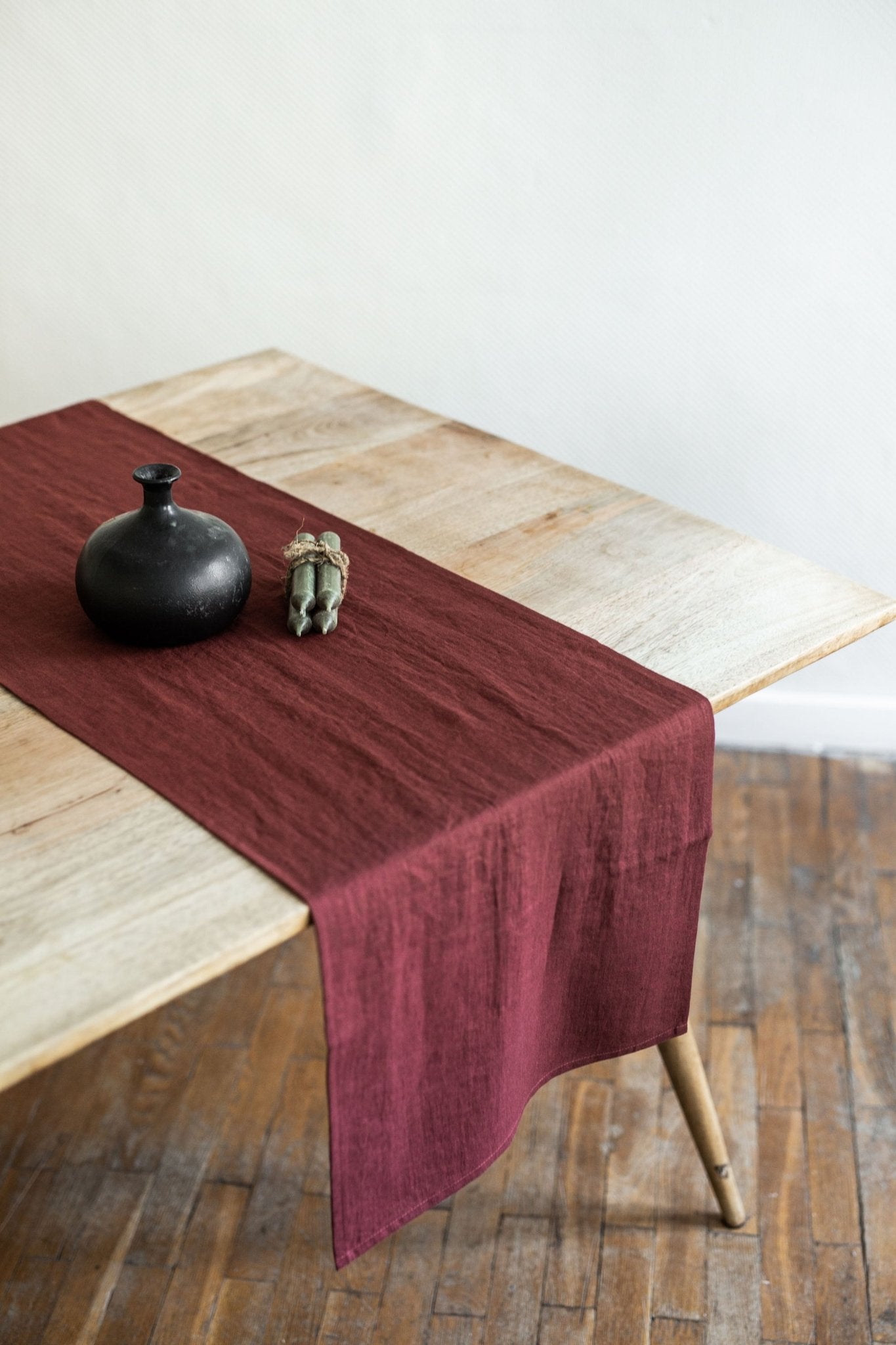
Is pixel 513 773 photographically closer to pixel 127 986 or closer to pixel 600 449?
pixel 127 986

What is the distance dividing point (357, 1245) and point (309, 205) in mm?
1756

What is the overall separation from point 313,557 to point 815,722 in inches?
58.3

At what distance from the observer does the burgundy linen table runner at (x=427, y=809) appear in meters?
1.06

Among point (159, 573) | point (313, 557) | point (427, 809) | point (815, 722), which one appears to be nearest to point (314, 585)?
point (313, 557)

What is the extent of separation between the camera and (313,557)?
133cm

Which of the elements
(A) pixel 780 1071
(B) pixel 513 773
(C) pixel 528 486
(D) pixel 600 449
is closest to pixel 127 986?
(B) pixel 513 773

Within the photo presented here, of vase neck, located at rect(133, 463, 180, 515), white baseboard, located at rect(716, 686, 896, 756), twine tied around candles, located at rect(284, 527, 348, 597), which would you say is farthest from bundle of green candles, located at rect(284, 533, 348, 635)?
white baseboard, located at rect(716, 686, 896, 756)

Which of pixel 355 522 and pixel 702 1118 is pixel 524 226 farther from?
pixel 702 1118

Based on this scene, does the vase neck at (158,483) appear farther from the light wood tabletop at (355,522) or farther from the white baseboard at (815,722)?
the white baseboard at (815,722)

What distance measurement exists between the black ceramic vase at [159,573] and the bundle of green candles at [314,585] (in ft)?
0.20

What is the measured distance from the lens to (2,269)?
243 cm

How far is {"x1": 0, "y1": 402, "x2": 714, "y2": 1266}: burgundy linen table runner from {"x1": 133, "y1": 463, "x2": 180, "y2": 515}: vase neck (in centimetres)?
14

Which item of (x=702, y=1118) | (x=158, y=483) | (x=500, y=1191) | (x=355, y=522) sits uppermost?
(x=158, y=483)

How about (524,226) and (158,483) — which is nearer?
(158,483)
